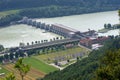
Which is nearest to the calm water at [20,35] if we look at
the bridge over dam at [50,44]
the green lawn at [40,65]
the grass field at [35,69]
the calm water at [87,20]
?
the bridge over dam at [50,44]

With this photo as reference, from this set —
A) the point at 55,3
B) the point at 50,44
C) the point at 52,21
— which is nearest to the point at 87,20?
the point at 52,21

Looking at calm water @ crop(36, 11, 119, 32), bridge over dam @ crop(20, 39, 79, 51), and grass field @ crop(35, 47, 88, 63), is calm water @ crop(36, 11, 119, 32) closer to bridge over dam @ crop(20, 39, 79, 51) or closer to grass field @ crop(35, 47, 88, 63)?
bridge over dam @ crop(20, 39, 79, 51)

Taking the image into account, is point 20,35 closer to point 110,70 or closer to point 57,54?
point 57,54

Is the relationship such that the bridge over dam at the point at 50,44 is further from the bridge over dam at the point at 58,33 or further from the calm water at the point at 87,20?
the calm water at the point at 87,20

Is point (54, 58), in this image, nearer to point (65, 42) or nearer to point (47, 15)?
point (65, 42)

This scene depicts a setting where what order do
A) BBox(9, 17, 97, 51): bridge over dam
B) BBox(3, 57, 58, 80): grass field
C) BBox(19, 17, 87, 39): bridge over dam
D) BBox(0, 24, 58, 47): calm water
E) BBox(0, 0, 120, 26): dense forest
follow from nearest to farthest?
1. BBox(3, 57, 58, 80): grass field
2. BBox(9, 17, 97, 51): bridge over dam
3. BBox(0, 24, 58, 47): calm water
4. BBox(19, 17, 87, 39): bridge over dam
5. BBox(0, 0, 120, 26): dense forest

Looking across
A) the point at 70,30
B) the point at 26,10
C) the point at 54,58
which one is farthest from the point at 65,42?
the point at 26,10

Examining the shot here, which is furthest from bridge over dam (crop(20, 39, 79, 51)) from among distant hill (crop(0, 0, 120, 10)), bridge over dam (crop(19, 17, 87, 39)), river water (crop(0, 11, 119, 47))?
distant hill (crop(0, 0, 120, 10))
